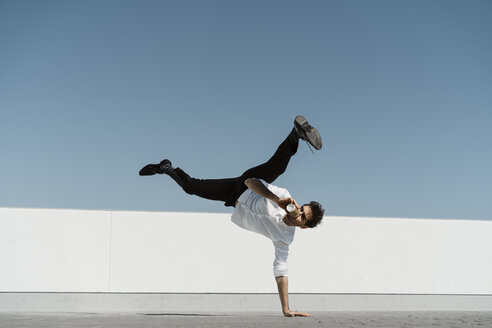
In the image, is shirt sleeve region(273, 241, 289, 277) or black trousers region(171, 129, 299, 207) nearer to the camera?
shirt sleeve region(273, 241, 289, 277)

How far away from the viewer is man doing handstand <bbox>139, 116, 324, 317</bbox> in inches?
170

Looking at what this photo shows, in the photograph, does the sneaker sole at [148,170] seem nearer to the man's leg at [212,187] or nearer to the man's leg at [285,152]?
the man's leg at [212,187]

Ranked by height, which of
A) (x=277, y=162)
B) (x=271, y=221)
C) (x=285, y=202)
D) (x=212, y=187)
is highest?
(x=277, y=162)

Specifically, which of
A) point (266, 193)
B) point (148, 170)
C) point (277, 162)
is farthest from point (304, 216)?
point (148, 170)

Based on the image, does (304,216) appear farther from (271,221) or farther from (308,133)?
(308,133)

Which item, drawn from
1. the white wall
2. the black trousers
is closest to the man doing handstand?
the black trousers

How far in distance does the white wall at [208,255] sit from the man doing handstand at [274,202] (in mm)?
2193

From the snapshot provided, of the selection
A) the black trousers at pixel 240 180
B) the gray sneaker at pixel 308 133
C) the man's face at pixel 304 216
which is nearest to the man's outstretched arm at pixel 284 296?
the man's face at pixel 304 216

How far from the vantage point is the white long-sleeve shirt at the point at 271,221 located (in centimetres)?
445

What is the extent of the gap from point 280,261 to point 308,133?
3.59 feet

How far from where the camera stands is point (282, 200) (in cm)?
415

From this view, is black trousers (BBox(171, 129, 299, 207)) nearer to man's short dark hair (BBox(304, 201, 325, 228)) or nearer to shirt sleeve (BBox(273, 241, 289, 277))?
man's short dark hair (BBox(304, 201, 325, 228))

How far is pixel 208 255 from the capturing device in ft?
22.6

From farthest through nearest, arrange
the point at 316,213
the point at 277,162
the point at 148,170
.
A: the point at 148,170, the point at 277,162, the point at 316,213
